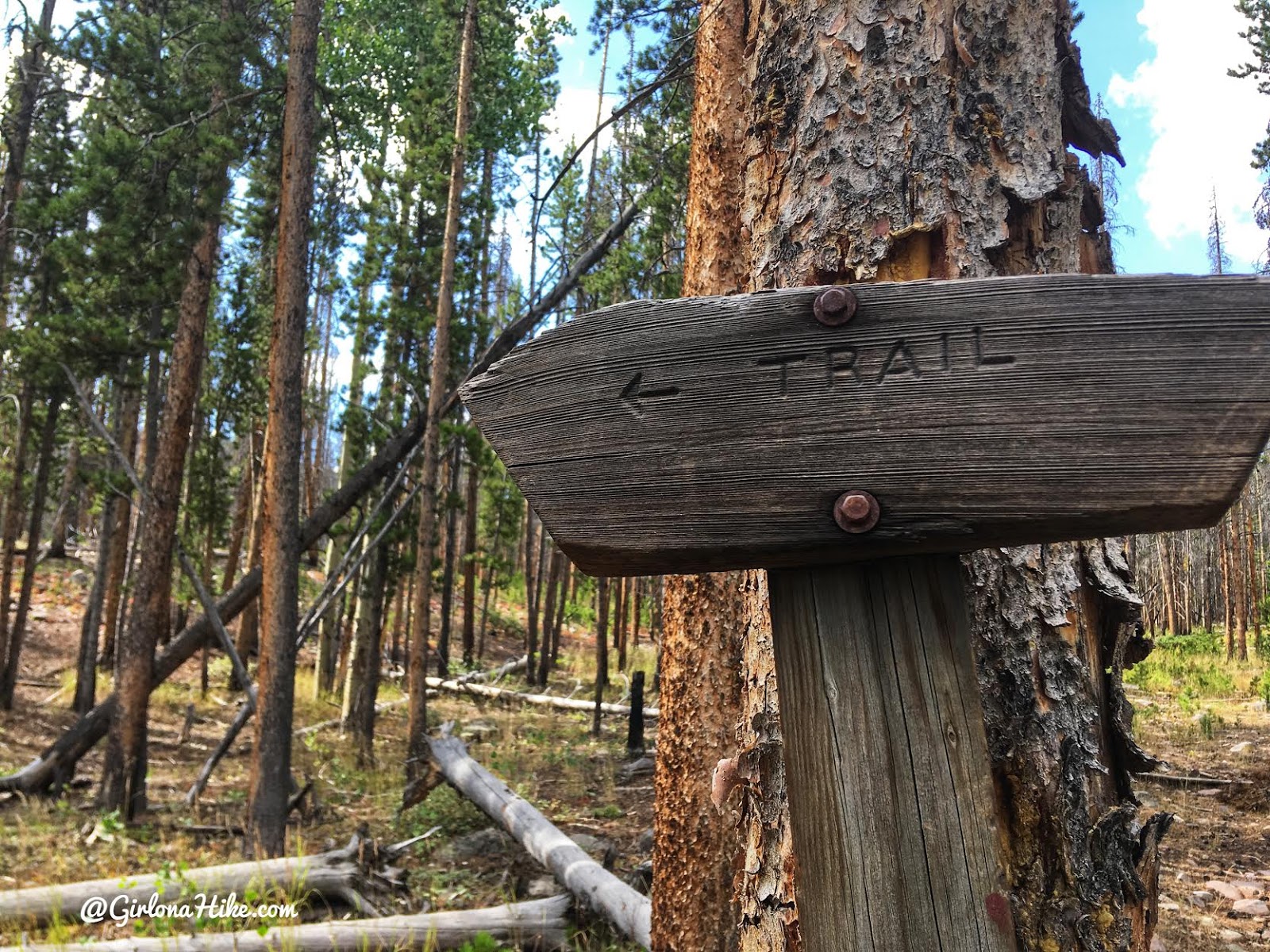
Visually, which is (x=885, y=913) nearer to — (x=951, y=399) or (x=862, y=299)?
Result: (x=951, y=399)

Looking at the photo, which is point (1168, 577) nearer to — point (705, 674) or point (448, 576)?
point (448, 576)

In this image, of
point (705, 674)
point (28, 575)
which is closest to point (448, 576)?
point (28, 575)

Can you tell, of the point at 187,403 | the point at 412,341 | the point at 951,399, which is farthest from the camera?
the point at 412,341

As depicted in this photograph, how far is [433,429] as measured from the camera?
9727 millimetres

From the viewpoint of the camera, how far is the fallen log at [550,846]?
16.8 feet

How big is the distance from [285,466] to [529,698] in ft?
30.4

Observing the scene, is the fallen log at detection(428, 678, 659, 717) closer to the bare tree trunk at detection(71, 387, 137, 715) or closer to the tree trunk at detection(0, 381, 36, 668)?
the bare tree trunk at detection(71, 387, 137, 715)

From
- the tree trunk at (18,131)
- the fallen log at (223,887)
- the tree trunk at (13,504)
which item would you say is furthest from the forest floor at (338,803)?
the tree trunk at (18,131)

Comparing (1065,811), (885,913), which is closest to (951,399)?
(885,913)

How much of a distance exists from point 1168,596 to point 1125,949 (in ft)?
122

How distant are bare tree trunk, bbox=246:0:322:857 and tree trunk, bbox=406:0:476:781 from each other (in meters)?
2.43

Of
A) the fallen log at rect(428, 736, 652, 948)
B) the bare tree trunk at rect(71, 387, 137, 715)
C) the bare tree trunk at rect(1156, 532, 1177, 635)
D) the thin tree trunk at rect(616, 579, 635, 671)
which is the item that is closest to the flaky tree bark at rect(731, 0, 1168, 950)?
the fallen log at rect(428, 736, 652, 948)

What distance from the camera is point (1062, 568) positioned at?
1.60m

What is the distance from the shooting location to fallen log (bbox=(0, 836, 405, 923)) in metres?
5.16
